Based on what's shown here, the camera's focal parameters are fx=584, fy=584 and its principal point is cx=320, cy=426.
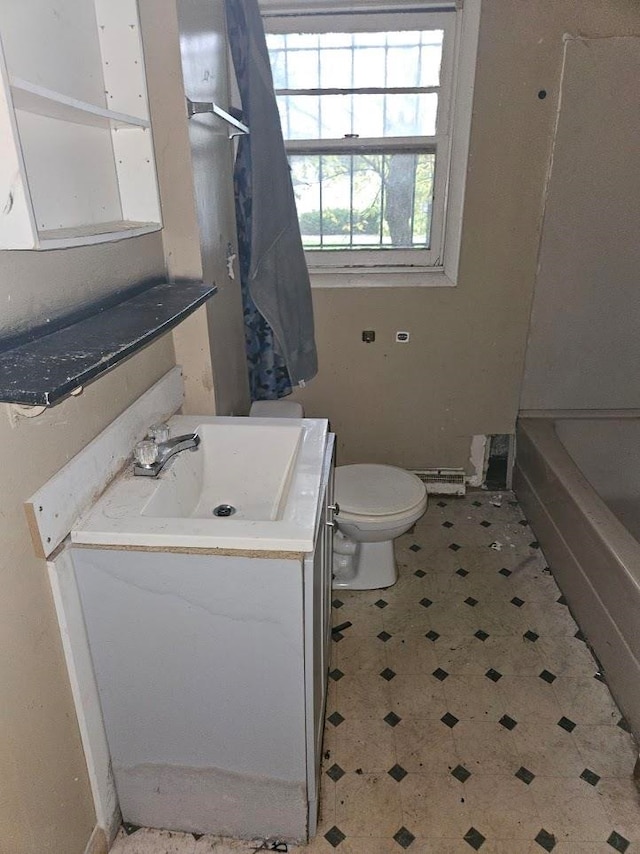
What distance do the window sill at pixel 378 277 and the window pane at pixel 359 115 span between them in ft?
1.77

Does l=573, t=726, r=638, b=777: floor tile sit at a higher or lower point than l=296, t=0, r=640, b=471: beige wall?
lower

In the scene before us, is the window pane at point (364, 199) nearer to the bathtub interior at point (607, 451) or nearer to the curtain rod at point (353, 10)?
the curtain rod at point (353, 10)

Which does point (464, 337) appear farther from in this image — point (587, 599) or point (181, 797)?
point (181, 797)

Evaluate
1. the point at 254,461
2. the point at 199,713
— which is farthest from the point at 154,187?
the point at 199,713

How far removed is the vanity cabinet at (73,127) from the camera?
866 millimetres

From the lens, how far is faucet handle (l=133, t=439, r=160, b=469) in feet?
4.43

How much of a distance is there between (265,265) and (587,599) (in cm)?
159

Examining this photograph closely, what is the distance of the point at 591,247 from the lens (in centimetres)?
238

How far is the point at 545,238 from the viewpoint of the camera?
93.1 inches

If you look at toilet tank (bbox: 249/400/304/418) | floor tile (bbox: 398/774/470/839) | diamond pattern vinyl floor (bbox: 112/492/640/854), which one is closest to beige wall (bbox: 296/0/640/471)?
toilet tank (bbox: 249/400/304/418)

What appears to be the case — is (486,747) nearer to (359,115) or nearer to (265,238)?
(265,238)

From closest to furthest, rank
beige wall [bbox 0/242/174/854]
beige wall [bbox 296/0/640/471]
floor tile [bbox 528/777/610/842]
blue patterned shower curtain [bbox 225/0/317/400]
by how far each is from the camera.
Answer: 1. beige wall [bbox 0/242/174/854]
2. floor tile [bbox 528/777/610/842]
3. blue patterned shower curtain [bbox 225/0/317/400]
4. beige wall [bbox 296/0/640/471]

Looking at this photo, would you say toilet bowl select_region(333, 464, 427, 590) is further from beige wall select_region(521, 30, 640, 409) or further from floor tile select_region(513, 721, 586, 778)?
beige wall select_region(521, 30, 640, 409)

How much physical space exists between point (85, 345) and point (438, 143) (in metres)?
1.94
